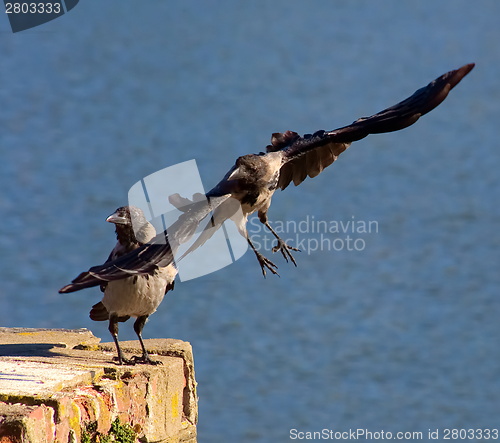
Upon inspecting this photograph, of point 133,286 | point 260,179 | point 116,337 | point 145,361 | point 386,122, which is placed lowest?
point 145,361

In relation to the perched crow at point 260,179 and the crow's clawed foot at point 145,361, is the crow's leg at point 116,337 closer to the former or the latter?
the crow's clawed foot at point 145,361

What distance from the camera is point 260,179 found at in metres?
5.16

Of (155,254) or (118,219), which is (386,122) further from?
(155,254)

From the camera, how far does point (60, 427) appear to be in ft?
12.2

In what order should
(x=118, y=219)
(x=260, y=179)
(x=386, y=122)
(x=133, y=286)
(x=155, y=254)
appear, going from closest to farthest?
(x=155, y=254)
(x=133, y=286)
(x=118, y=219)
(x=260, y=179)
(x=386, y=122)

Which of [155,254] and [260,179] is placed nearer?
[155,254]

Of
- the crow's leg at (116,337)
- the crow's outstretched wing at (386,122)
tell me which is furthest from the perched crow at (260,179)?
the crow's leg at (116,337)

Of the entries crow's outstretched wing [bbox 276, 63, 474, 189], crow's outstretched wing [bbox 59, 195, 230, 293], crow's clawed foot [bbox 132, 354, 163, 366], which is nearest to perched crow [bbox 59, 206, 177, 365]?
crow's clawed foot [bbox 132, 354, 163, 366]

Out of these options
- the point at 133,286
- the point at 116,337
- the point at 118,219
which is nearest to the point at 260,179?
the point at 118,219

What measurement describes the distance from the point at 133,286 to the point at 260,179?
1.02 m

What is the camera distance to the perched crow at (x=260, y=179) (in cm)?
426

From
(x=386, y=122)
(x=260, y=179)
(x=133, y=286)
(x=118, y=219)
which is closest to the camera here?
(x=133, y=286)

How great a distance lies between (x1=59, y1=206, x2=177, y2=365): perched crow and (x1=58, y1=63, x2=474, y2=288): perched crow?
34 cm

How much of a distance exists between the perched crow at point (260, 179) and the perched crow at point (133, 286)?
1.13 feet
